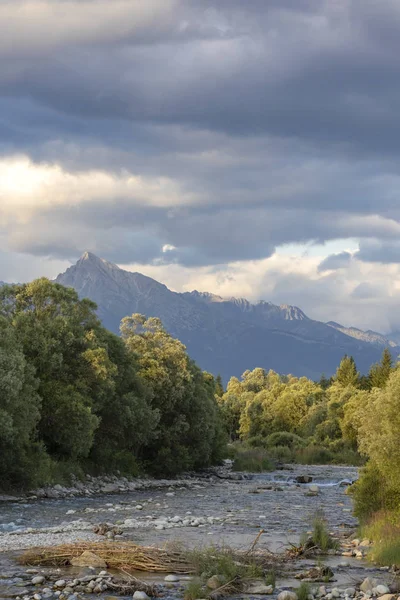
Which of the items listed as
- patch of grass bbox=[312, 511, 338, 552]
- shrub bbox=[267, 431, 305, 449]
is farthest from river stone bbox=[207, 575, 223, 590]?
shrub bbox=[267, 431, 305, 449]

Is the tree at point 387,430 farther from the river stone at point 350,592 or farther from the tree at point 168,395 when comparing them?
Result: the tree at point 168,395

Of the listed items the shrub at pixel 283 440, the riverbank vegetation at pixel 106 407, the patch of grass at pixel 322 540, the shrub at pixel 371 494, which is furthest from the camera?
the shrub at pixel 283 440

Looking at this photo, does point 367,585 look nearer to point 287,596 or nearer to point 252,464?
point 287,596

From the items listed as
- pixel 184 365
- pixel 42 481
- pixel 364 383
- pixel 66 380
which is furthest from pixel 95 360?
pixel 364 383

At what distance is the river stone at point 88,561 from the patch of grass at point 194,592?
451 cm

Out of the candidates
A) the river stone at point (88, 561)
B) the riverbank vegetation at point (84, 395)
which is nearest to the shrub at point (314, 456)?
the riverbank vegetation at point (84, 395)

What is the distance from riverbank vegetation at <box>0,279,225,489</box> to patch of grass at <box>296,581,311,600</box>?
3039 cm

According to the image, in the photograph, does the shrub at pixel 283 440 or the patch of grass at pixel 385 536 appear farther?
the shrub at pixel 283 440

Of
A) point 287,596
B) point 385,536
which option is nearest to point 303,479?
point 385,536

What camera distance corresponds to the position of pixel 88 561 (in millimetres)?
25297

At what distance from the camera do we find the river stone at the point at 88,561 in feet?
82.0

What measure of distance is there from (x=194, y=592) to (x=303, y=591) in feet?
10.3

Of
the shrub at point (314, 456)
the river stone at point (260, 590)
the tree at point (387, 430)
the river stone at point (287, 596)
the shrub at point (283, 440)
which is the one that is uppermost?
the tree at point (387, 430)

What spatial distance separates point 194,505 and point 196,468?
136 feet
